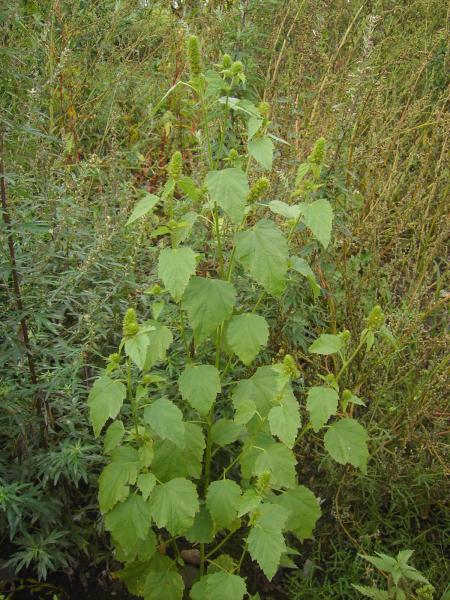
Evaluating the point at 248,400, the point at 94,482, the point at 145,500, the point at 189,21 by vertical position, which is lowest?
the point at 94,482

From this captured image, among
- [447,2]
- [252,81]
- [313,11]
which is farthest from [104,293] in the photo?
[447,2]

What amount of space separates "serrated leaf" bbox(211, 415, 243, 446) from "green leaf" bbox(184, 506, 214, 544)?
233 mm

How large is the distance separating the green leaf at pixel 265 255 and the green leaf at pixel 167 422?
43 cm

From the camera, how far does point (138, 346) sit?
1629 millimetres

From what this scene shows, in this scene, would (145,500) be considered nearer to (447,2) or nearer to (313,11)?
(313,11)

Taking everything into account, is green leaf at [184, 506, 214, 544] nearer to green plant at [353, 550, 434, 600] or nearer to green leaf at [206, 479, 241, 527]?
green leaf at [206, 479, 241, 527]

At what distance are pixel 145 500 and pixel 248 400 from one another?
0.40m

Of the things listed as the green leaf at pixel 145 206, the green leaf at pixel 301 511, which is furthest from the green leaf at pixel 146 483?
the green leaf at pixel 145 206

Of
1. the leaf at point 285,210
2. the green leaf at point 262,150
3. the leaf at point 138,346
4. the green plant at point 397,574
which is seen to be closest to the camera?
the leaf at point 138,346

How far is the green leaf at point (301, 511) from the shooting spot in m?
1.99

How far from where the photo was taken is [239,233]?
1.77 metres

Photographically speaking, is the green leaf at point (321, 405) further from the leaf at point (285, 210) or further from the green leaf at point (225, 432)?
the leaf at point (285, 210)

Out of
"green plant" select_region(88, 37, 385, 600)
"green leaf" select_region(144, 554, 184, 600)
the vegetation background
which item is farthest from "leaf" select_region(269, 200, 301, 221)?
"green leaf" select_region(144, 554, 184, 600)

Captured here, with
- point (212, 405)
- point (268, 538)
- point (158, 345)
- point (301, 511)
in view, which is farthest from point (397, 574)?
point (158, 345)
